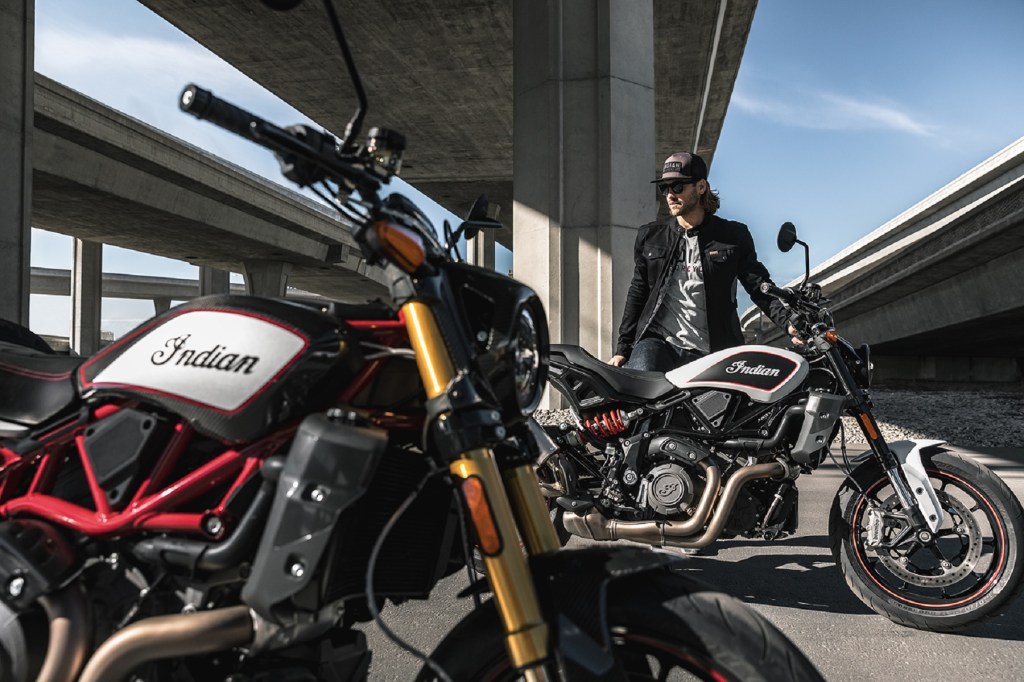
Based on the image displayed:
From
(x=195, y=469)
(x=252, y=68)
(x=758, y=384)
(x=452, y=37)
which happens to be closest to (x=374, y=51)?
(x=452, y=37)

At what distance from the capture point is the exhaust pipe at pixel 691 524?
3.64 m

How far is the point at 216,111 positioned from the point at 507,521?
3.23 ft

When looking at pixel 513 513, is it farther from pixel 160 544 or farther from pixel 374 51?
pixel 374 51

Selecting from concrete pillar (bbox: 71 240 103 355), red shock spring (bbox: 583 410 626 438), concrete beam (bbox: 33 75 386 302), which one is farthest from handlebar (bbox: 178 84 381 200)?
concrete pillar (bbox: 71 240 103 355)

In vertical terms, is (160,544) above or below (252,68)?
below

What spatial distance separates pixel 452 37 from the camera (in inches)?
870

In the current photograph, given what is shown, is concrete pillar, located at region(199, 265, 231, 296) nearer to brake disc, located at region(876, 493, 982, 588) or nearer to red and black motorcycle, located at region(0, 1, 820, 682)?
brake disc, located at region(876, 493, 982, 588)

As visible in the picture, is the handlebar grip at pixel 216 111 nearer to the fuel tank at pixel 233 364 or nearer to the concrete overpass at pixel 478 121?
the fuel tank at pixel 233 364

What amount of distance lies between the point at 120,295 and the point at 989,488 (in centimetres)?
7406

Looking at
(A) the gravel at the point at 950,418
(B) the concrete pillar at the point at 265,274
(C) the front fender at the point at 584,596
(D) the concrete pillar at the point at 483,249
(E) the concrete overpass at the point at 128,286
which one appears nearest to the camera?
(C) the front fender at the point at 584,596

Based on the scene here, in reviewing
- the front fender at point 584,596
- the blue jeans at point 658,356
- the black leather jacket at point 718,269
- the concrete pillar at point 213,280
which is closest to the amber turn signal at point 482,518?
the front fender at point 584,596

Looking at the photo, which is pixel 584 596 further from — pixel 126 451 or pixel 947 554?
pixel 947 554

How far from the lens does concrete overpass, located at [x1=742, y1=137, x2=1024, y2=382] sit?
16.3 m

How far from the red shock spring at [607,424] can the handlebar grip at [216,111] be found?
9.06ft
